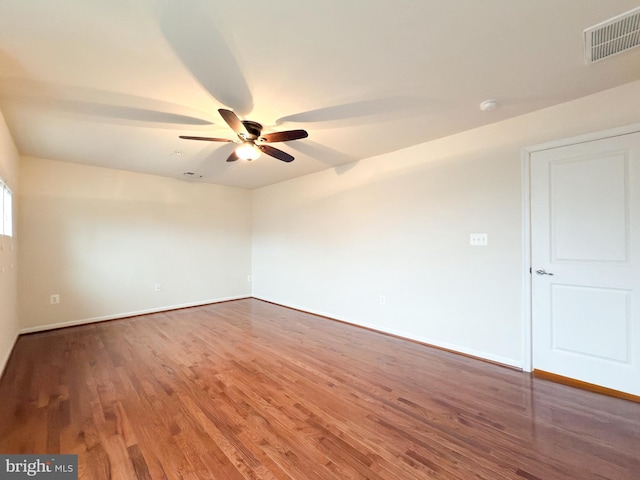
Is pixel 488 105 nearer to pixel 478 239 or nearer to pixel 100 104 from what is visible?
pixel 478 239

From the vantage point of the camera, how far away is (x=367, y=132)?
301 centimetres

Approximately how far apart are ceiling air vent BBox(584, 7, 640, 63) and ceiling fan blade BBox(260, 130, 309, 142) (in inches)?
73.6

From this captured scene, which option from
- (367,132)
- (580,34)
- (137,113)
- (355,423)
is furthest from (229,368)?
(580,34)

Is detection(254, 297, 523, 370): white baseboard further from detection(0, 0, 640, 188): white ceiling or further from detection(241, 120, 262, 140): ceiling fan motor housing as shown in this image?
detection(241, 120, 262, 140): ceiling fan motor housing

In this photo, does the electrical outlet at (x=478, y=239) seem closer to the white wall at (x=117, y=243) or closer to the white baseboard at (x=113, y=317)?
the white wall at (x=117, y=243)

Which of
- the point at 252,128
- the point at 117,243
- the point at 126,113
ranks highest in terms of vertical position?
the point at 126,113

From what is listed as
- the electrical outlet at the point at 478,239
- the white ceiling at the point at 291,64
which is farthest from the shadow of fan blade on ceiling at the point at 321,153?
the electrical outlet at the point at 478,239

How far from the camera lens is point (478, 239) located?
294 cm

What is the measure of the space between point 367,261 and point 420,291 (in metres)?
0.86

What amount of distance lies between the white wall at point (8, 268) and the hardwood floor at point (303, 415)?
0.28 metres

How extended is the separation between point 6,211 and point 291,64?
346 centimetres

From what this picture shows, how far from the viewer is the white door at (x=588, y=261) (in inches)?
85.6

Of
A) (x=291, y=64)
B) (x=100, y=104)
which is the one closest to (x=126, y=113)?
(x=100, y=104)

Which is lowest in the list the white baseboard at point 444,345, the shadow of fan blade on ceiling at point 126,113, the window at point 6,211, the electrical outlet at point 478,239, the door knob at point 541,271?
the white baseboard at point 444,345
